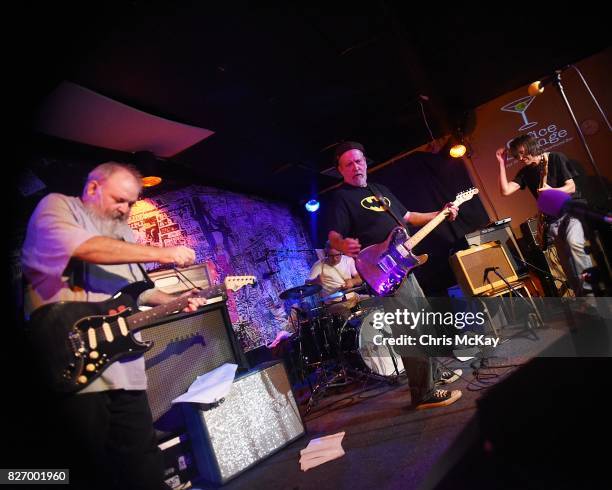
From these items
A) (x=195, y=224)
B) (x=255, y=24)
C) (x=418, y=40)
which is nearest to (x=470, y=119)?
(x=418, y=40)

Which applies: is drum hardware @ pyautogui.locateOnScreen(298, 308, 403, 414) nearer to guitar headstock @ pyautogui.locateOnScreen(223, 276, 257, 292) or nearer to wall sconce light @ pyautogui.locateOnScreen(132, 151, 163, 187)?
guitar headstock @ pyautogui.locateOnScreen(223, 276, 257, 292)

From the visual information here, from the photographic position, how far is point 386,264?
2.88 meters

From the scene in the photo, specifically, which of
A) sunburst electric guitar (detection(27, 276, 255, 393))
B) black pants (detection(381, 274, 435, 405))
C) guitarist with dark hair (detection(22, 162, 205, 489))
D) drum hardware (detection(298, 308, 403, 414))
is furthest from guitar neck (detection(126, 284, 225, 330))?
drum hardware (detection(298, 308, 403, 414))

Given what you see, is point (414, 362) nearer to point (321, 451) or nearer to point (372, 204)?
point (321, 451)

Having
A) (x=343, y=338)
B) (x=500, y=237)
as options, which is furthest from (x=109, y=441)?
(x=500, y=237)

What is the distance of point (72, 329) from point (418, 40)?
486 cm

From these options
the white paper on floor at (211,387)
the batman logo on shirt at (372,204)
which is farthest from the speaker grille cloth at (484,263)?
the white paper on floor at (211,387)

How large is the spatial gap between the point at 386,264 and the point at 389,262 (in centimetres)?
3

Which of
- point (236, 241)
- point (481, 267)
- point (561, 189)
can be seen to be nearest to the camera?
point (561, 189)

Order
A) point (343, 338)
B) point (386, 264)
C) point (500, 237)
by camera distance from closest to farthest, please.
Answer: point (386, 264) < point (343, 338) < point (500, 237)

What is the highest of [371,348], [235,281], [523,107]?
[523,107]

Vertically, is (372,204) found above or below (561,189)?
above

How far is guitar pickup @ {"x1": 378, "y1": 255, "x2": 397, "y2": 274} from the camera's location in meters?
2.87

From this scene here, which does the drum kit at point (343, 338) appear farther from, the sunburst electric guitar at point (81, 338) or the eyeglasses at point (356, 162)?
the sunburst electric guitar at point (81, 338)
